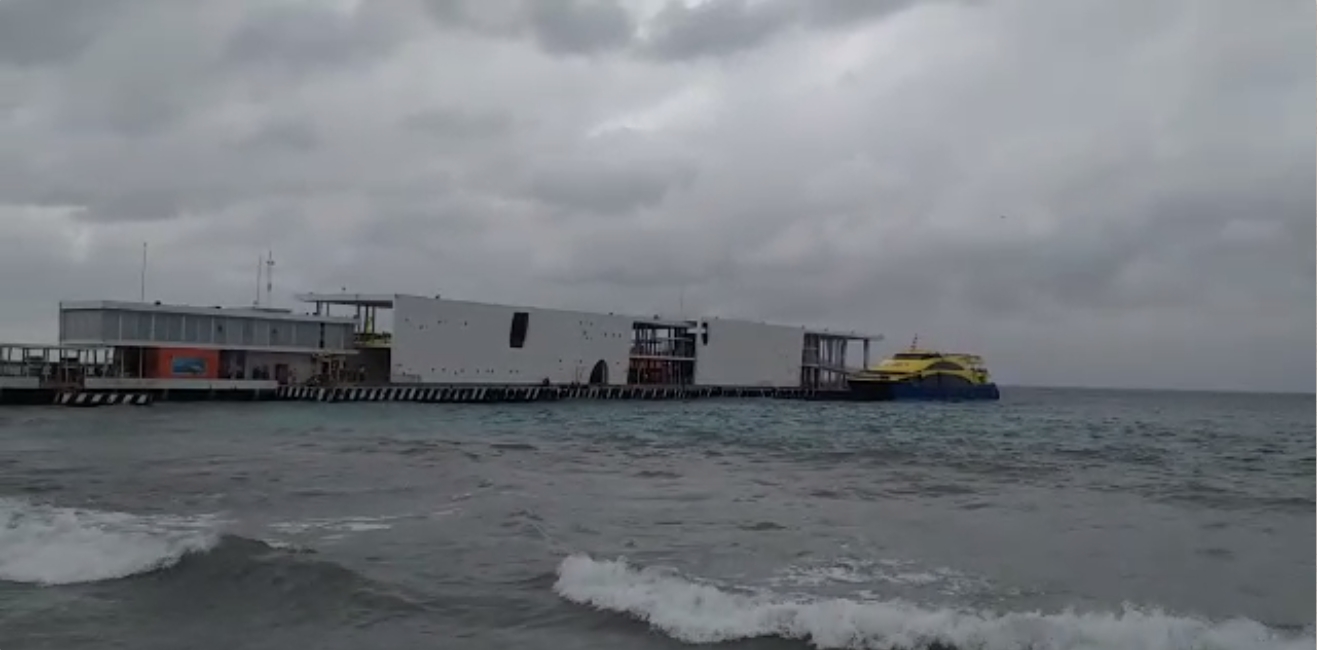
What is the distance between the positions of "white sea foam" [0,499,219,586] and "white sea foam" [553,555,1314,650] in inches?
200

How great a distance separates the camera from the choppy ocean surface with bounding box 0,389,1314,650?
374 inches

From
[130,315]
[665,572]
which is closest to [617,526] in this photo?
[665,572]

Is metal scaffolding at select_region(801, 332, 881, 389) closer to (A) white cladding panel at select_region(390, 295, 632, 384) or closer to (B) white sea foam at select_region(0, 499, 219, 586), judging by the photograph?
(A) white cladding panel at select_region(390, 295, 632, 384)

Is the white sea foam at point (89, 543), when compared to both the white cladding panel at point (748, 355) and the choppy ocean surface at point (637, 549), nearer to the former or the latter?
the choppy ocean surface at point (637, 549)

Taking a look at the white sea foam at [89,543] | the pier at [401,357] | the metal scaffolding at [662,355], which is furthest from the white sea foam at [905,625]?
the metal scaffolding at [662,355]

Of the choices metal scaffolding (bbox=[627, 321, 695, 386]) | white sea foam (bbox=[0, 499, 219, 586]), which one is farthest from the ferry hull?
white sea foam (bbox=[0, 499, 219, 586])

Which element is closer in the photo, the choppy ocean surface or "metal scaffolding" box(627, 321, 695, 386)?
the choppy ocean surface

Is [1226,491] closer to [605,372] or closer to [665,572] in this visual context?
[665,572]

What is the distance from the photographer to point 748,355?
79.9 meters

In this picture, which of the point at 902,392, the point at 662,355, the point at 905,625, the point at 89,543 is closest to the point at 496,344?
the point at 662,355

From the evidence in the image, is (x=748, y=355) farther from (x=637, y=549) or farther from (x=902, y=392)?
(x=637, y=549)

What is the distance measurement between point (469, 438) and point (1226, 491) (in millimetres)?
21260

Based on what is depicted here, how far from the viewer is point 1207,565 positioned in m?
13.4

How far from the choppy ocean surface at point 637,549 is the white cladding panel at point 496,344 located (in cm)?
2941
